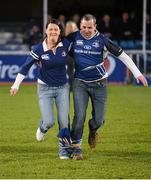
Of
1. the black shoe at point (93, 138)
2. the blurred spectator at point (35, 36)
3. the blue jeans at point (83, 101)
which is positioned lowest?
the blurred spectator at point (35, 36)

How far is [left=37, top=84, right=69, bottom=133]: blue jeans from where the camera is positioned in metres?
10.4

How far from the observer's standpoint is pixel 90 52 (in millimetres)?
10383

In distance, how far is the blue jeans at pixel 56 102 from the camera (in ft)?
34.1

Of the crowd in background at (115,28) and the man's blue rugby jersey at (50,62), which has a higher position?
the man's blue rugby jersey at (50,62)

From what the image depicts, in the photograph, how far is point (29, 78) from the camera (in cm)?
2467

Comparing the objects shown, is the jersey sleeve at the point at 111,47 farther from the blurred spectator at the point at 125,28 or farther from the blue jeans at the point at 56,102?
the blurred spectator at the point at 125,28

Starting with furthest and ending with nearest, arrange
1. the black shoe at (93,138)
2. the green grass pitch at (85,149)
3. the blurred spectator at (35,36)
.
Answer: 1. the blurred spectator at (35,36)
2. the black shoe at (93,138)
3. the green grass pitch at (85,149)

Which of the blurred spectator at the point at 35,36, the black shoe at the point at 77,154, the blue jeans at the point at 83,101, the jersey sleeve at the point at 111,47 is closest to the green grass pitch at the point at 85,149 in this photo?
the black shoe at the point at 77,154

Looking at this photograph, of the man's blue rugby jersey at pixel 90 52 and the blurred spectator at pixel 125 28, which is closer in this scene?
the man's blue rugby jersey at pixel 90 52

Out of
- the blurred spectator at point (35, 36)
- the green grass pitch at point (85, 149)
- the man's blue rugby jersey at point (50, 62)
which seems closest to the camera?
the green grass pitch at point (85, 149)

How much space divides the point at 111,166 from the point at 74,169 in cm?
57

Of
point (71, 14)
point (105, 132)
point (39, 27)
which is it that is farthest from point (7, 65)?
point (105, 132)

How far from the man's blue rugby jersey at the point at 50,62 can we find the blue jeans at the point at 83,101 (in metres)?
0.27

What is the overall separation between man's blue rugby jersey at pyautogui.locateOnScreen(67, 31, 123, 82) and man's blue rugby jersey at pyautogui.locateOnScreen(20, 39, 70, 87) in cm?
16
